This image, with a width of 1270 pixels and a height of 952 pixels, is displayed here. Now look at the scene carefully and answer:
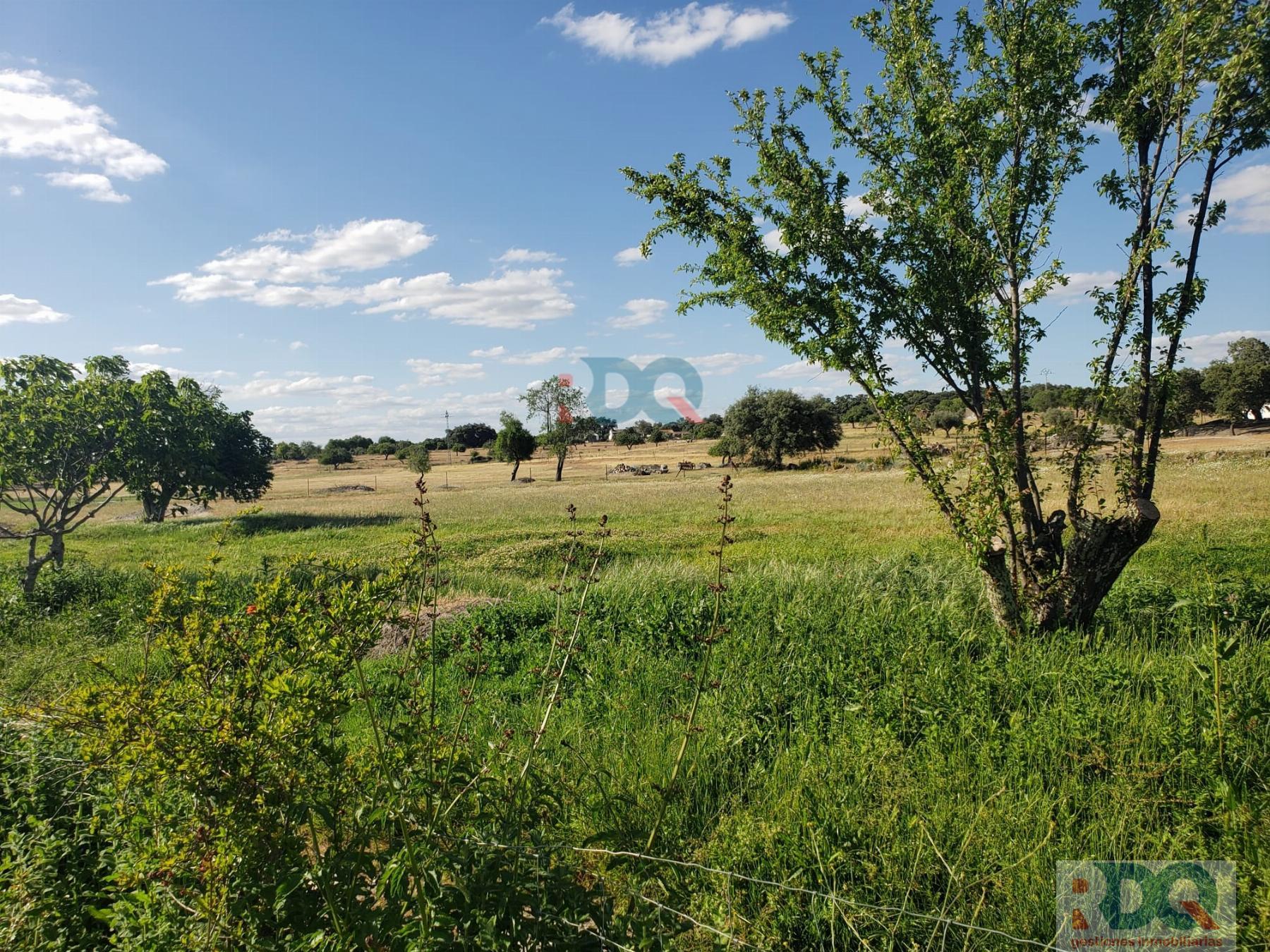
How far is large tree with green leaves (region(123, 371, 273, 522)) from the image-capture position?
18.1 metres

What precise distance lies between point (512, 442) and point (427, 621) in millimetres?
56152

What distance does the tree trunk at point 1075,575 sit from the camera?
6691 millimetres

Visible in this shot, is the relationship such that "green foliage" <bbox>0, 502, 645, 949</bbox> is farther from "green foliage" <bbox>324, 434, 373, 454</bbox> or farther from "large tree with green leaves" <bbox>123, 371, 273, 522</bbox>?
"green foliage" <bbox>324, 434, 373, 454</bbox>

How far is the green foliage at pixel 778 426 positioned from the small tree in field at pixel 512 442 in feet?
64.5

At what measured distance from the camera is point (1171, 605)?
7.14m

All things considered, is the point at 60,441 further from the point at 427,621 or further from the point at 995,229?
the point at 995,229

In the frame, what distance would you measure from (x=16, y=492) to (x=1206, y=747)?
21.2 metres

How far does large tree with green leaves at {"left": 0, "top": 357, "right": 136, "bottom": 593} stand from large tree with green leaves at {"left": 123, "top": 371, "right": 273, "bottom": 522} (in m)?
0.49

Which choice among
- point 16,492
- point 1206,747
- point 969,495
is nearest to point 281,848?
point 1206,747

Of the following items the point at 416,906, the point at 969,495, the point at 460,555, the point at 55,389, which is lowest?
the point at 460,555

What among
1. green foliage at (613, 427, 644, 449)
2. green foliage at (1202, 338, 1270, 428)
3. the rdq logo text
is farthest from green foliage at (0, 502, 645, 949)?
green foliage at (613, 427, 644, 449)

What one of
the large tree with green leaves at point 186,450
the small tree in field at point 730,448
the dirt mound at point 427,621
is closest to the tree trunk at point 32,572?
A: the large tree with green leaves at point 186,450

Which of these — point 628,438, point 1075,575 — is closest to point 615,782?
point 1075,575

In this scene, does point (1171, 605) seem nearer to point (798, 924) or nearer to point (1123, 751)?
point (1123, 751)
